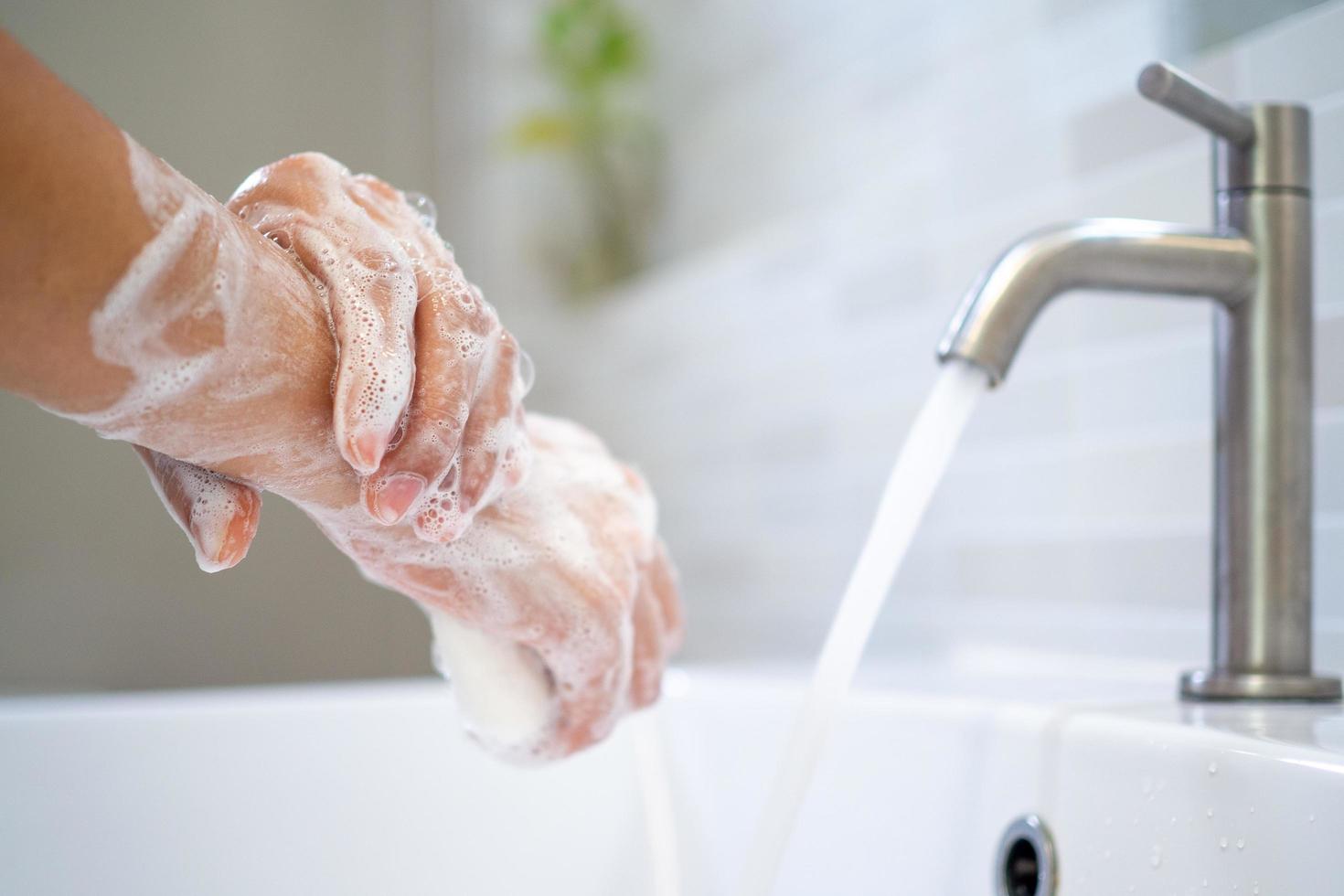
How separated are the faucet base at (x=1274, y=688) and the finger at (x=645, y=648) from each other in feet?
0.95

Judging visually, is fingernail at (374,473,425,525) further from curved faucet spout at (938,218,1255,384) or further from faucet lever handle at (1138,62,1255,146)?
faucet lever handle at (1138,62,1255,146)

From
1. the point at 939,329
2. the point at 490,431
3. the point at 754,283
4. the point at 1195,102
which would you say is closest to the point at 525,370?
the point at 490,431

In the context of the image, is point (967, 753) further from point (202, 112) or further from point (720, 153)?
point (202, 112)

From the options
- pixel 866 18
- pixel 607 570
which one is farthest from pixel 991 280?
pixel 866 18

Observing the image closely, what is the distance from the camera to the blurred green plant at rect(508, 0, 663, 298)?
1.76 meters

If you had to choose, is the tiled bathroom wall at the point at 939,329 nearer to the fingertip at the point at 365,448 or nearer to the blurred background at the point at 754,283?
the blurred background at the point at 754,283

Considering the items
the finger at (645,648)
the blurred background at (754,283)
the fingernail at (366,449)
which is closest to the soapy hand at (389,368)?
the fingernail at (366,449)

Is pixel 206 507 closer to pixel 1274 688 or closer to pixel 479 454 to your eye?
pixel 479 454

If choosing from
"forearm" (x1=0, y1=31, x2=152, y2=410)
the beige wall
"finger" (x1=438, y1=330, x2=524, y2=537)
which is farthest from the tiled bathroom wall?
the beige wall

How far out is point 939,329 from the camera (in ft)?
3.46

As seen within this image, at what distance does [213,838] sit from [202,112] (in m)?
1.55

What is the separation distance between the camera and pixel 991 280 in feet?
1.86

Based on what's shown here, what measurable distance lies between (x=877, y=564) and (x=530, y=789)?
40 centimetres

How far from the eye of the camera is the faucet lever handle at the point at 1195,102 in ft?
1.93
